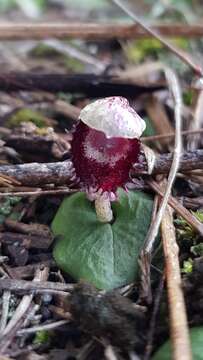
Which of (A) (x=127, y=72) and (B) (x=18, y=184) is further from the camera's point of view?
(A) (x=127, y=72)

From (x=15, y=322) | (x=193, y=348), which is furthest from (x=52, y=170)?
(x=193, y=348)

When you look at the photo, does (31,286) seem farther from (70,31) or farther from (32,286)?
(70,31)

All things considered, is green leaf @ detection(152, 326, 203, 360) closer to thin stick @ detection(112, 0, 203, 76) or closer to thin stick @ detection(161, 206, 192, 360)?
thin stick @ detection(161, 206, 192, 360)

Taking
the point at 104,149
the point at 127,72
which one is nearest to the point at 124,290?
the point at 104,149

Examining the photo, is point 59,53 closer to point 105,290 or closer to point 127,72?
point 127,72

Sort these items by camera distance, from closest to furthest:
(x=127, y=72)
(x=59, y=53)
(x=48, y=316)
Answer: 1. (x=48, y=316)
2. (x=127, y=72)
3. (x=59, y=53)
